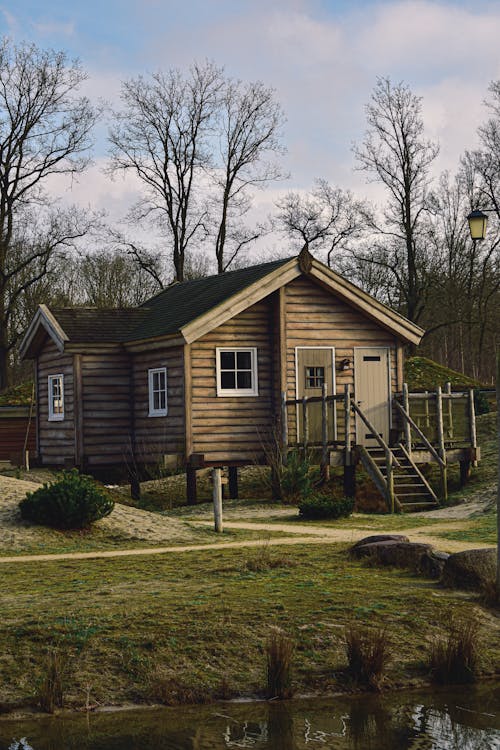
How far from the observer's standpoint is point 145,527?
813 inches

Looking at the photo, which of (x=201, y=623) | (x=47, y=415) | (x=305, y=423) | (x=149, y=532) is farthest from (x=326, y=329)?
(x=201, y=623)

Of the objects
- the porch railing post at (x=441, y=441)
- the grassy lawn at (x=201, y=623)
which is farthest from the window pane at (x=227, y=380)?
the grassy lawn at (x=201, y=623)

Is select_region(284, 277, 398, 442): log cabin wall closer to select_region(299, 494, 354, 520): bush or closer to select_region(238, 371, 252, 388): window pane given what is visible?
select_region(238, 371, 252, 388): window pane

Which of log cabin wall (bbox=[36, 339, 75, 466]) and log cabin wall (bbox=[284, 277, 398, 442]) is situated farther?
log cabin wall (bbox=[36, 339, 75, 466])

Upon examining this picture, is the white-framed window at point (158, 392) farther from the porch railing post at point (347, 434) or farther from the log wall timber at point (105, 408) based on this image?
the porch railing post at point (347, 434)

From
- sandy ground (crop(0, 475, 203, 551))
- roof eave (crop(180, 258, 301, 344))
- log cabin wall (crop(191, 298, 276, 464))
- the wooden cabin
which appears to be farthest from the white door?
sandy ground (crop(0, 475, 203, 551))

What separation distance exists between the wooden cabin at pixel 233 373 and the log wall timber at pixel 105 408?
3cm

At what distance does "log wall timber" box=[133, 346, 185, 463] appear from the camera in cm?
2952

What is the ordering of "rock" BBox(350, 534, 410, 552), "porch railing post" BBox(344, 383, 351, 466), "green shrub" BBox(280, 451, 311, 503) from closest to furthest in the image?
"rock" BBox(350, 534, 410, 552) → "green shrub" BBox(280, 451, 311, 503) → "porch railing post" BBox(344, 383, 351, 466)

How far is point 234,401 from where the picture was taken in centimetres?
2991

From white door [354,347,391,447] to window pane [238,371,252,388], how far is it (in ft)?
10.0

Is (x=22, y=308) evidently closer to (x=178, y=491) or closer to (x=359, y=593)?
(x=178, y=491)

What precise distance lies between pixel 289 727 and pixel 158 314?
23806 mm

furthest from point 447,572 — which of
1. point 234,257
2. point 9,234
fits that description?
point 234,257
